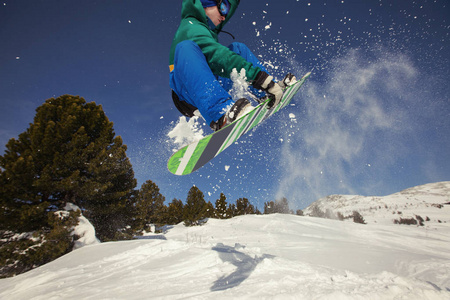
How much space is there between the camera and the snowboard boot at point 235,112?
1.56 m

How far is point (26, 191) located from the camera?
21.8ft

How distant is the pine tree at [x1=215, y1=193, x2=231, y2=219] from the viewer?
1061 inches

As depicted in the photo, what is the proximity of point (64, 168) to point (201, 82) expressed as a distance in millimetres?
8173

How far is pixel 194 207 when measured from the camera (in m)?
22.7

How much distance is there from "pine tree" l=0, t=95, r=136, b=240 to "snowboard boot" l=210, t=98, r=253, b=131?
25.3 ft

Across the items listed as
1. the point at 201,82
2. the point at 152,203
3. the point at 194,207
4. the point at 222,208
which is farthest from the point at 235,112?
the point at 222,208

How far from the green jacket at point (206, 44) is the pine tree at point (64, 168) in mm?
7409

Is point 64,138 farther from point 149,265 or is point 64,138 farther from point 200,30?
point 200,30

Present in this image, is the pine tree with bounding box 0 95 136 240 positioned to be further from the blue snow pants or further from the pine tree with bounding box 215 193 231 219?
the pine tree with bounding box 215 193 231 219

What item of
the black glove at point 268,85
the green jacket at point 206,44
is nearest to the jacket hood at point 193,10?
the green jacket at point 206,44

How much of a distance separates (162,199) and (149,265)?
53.2 feet

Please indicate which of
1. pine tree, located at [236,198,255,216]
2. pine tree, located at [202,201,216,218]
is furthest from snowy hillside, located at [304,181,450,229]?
pine tree, located at [202,201,216,218]

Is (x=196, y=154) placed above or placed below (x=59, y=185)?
below

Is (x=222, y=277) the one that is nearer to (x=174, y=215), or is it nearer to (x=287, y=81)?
(x=287, y=81)
